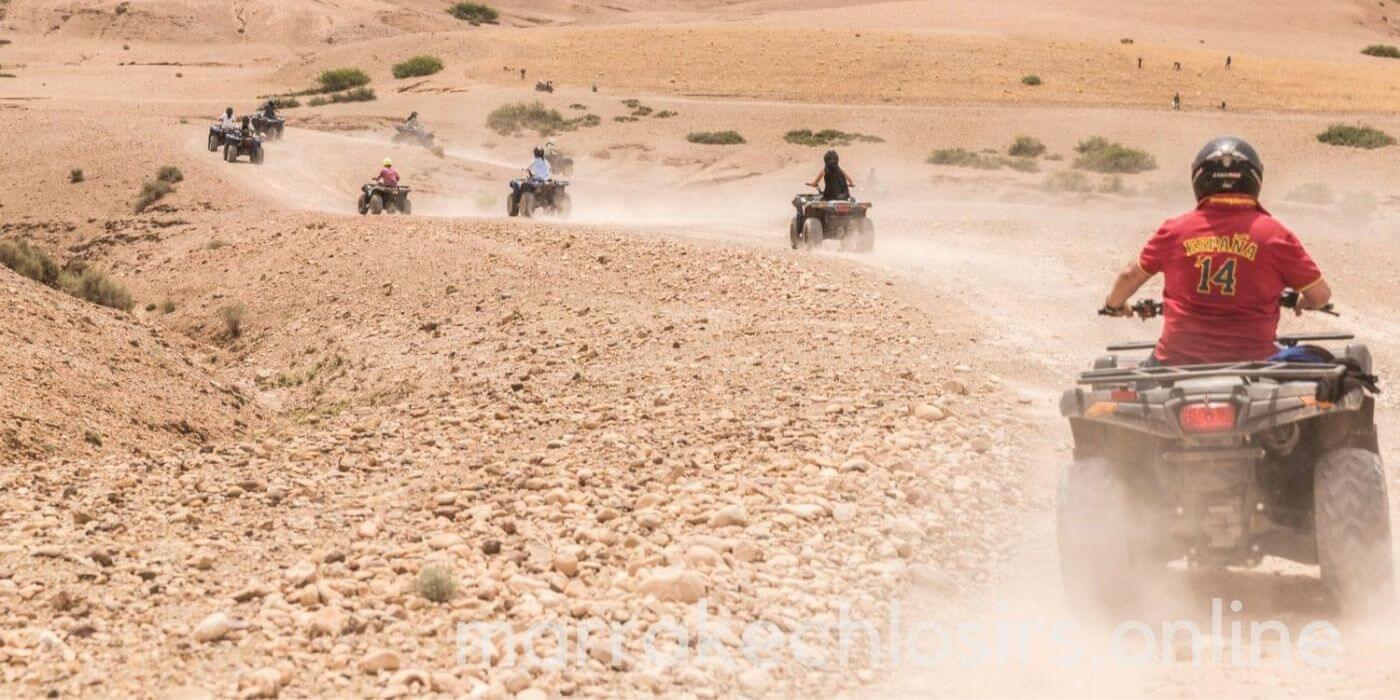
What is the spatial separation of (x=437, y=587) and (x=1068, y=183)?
113 ft

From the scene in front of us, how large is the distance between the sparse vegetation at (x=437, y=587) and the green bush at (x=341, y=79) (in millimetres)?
68590

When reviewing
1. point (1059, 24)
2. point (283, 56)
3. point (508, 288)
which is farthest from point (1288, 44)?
point (508, 288)

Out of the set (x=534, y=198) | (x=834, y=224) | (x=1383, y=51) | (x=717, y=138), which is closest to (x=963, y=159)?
(x=717, y=138)

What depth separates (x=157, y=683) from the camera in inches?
224

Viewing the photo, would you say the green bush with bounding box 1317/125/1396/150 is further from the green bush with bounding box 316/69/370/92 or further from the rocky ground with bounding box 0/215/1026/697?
the green bush with bounding box 316/69/370/92

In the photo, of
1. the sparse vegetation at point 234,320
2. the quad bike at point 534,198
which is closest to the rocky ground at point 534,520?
the sparse vegetation at point 234,320

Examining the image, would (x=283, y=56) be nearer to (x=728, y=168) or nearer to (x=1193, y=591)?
(x=728, y=168)

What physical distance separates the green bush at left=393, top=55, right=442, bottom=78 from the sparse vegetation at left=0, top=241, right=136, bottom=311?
52225mm

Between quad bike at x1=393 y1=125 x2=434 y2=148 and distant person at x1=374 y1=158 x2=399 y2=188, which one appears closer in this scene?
distant person at x1=374 y1=158 x2=399 y2=188

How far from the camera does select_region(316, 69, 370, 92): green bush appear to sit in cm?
7256

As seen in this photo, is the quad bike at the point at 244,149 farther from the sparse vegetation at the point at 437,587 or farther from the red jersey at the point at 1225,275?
the red jersey at the point at 1225,275

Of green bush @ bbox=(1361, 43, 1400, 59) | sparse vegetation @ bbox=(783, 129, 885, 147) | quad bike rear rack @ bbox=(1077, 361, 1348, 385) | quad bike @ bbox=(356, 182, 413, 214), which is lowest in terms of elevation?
quad bike @ bbox=(356, 182, 413, 214)

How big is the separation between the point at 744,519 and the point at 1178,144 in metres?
41.8

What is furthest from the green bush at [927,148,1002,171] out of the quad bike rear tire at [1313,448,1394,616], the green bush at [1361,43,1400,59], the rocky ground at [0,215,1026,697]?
the green bush at [1361,43,1400,59]
